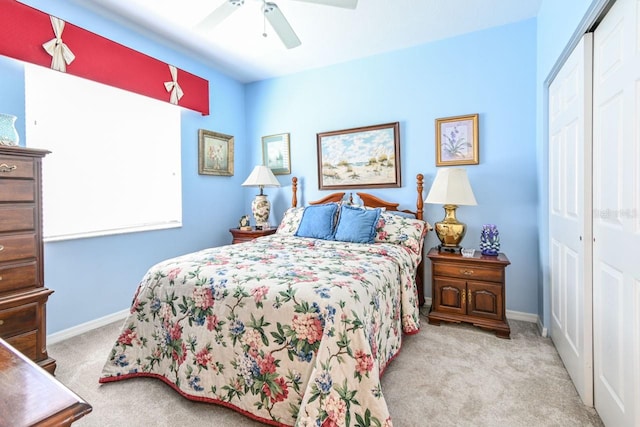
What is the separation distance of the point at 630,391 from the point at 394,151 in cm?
250

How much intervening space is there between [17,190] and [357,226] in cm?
231

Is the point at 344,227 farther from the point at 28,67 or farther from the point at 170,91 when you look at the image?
the point at 28,67

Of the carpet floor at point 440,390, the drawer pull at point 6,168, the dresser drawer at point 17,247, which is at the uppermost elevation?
the drawer pull at point 6,168

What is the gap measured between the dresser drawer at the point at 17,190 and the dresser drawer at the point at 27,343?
2.59ft

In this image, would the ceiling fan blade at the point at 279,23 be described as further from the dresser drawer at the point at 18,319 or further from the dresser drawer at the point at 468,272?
the dresser drawer at the point at 18,319

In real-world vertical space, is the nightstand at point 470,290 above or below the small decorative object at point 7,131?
below

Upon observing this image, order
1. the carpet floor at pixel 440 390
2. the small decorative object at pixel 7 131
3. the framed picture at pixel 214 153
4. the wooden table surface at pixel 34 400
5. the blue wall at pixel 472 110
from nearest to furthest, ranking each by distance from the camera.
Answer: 1. the wooden table surface at pixel 34 400
2. the carpet floor at pixel 440 390
3. the small decorative object at pixel 7 131
4. the blue wall at pixel 472 110
5. the framed picture at pixel 214 153

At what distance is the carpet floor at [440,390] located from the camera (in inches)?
59.8

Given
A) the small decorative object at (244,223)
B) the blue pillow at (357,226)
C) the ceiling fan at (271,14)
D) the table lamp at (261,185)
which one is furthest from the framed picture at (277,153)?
the ceiling fan at (271,14)

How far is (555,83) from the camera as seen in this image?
2.15 metres

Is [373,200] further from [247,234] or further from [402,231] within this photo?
[247,234]

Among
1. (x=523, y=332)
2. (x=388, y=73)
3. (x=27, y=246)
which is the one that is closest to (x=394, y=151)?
(x=388, y=73)

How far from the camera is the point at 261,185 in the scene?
3629 mm

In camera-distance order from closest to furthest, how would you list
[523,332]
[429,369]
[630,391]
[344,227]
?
[630,391] → [429,369] → [523,332] → [344,227]
